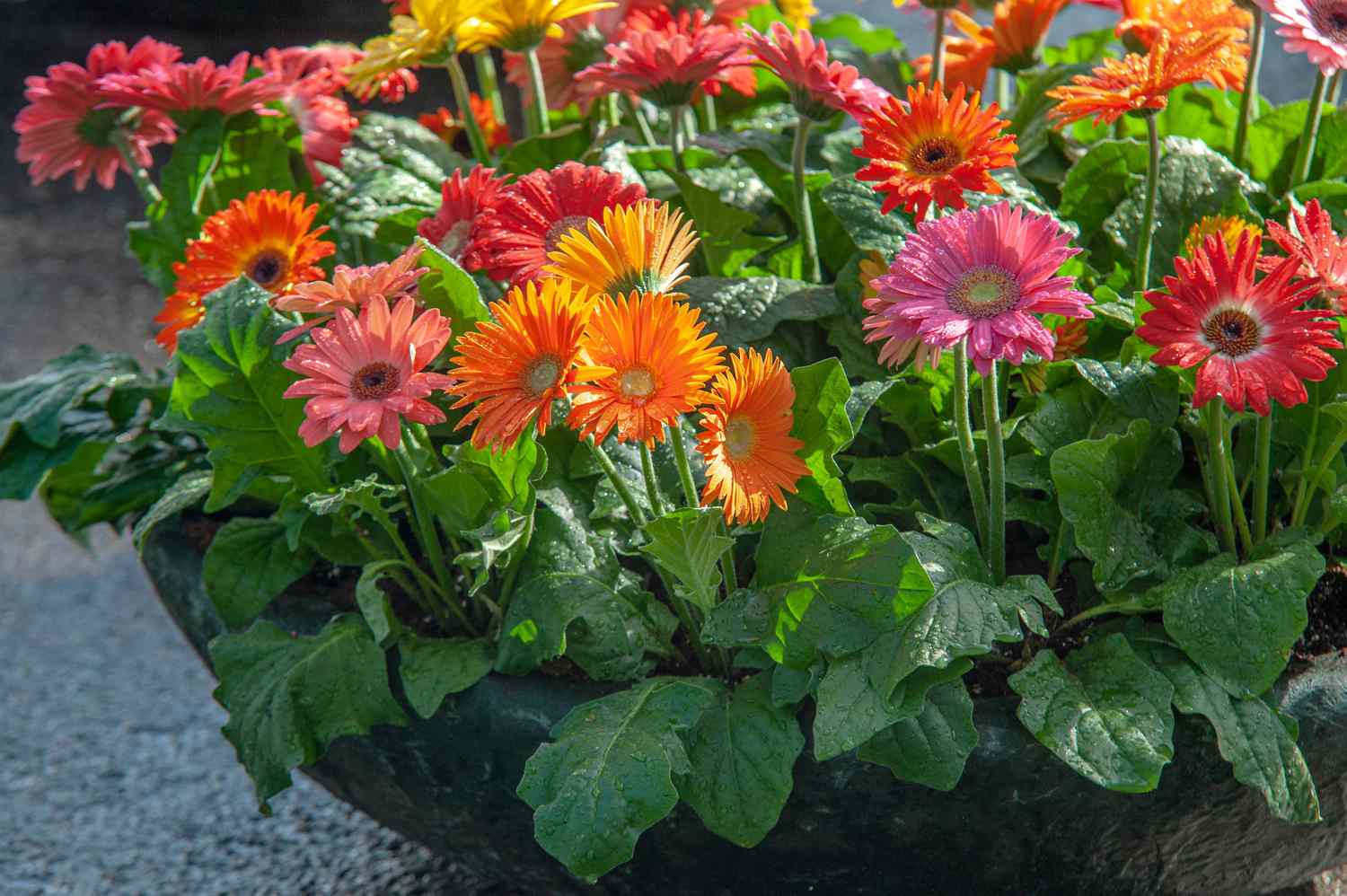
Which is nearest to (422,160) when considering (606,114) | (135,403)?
(606,114)

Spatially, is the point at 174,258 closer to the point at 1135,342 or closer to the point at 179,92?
the point at 179,92

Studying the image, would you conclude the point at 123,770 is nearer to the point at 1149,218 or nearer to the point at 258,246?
the point at 258,246

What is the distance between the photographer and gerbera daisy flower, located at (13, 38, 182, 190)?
1074mm

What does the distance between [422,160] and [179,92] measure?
0.19 metres

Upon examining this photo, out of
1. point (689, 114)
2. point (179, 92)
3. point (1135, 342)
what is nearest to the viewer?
point (1135, 342)

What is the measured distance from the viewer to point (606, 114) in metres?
1.26

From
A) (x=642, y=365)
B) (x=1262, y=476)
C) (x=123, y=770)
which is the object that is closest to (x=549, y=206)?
(x=642, y=365)

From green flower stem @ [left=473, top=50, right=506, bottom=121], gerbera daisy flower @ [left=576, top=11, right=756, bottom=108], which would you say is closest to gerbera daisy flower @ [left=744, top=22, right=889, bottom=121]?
gerbera daisy flower @ [left=576, top=11, right=756, bottom=108]

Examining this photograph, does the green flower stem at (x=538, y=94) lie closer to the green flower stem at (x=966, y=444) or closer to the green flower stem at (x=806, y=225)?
the green flower stem at (x=806, y=225)

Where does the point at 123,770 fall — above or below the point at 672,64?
below

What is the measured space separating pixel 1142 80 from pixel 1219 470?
0.21m

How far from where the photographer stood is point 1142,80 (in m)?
0.80

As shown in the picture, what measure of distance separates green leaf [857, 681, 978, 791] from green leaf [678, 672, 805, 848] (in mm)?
41

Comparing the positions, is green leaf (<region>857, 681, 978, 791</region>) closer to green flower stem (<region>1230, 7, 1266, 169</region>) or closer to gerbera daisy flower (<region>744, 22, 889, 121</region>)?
gerbera daisy flower (<region>744, 22, 889, 121</region>)
